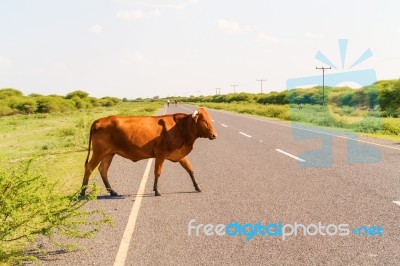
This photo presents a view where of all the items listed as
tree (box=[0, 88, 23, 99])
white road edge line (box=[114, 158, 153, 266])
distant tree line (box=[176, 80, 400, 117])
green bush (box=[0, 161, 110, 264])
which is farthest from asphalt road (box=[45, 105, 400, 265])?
tree (box=[0, 88, 23, 99])

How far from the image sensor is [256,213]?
18.9 ft

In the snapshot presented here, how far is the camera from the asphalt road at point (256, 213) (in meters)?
4.24

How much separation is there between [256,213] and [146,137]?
96.4 inches

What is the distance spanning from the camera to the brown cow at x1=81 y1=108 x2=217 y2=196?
7.03m

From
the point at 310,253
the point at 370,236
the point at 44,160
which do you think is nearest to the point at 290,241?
the point at 310,253

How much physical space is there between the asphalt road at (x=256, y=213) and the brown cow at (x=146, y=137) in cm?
73

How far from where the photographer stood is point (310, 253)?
4262 millimetres

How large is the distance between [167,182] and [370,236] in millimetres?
4435

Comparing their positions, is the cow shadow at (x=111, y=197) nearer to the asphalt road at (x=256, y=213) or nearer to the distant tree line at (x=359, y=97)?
the asphalt road at (x=256, y=213)

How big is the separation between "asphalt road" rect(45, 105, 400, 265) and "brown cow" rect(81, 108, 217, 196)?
28.8 inches

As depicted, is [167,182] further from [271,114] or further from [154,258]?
[271,114]

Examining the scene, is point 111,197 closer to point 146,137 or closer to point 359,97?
point 146,137

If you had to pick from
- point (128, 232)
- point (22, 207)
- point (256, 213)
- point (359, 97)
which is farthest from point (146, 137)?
point (359, 97)

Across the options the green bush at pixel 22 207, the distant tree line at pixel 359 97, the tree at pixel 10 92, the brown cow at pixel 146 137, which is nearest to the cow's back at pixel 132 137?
the brown cow at pixel 146 137
